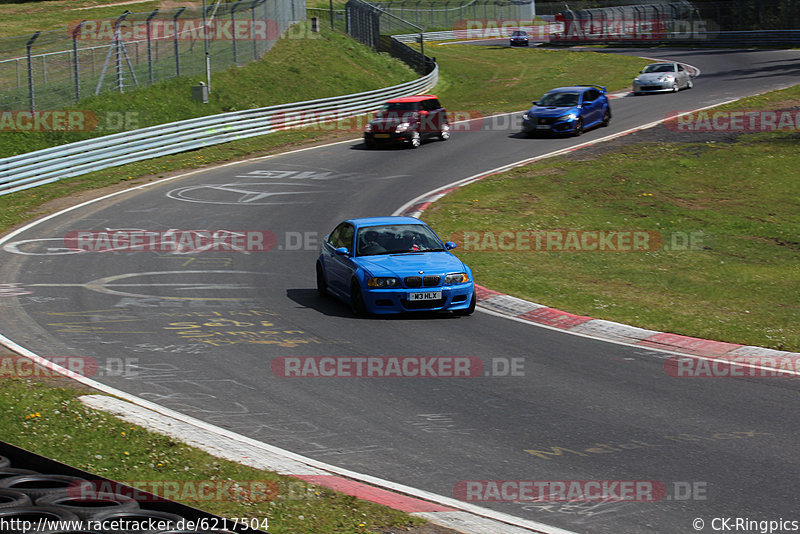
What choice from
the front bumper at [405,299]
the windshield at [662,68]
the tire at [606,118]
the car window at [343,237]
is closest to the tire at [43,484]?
the front bumper at [405,299]

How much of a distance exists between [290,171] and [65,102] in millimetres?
11112

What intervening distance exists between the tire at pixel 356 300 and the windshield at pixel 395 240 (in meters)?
0.88

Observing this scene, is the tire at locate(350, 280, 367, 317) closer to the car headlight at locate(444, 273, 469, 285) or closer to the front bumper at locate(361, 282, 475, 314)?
the front bumper at locate(361, 282, 475, 314)

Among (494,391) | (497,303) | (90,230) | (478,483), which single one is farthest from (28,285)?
(478,483)

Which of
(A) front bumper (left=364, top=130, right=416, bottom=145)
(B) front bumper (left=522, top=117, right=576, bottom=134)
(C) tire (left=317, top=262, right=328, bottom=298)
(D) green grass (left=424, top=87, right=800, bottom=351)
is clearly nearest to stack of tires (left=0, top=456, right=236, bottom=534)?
(C) tire (left=317, top=262, right=328, bottom=298)

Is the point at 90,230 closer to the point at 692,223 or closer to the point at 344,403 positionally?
the point at 344,403

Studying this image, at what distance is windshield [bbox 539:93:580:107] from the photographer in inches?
1299

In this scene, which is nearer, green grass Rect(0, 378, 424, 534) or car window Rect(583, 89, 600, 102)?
green grass Rect(0, 378, 424, 534)

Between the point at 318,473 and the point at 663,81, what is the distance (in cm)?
3732

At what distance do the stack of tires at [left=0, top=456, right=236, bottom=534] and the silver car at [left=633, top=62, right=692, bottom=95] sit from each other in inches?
1532

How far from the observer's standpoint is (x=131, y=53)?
37.5 metres

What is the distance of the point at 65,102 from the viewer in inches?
1331

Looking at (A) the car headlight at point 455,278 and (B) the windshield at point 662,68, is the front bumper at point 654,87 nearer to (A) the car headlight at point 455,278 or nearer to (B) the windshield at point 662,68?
(B) the windshield at point 662,68

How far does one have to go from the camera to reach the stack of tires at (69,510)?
17.6 feet
